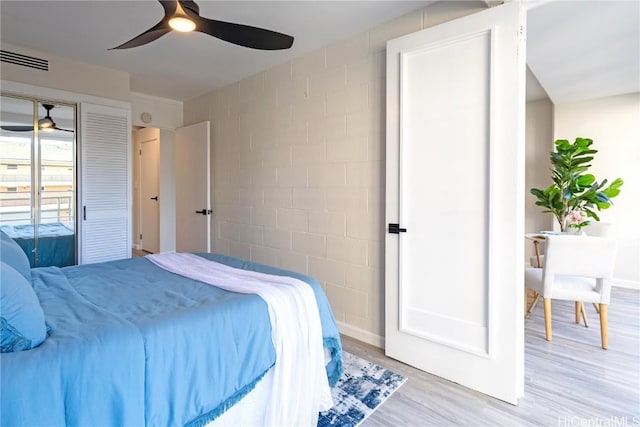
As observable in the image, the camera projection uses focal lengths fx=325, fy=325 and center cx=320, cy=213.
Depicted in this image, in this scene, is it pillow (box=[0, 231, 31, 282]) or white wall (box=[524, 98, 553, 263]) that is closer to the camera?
pillow (box=[0, 231, 31, 282])

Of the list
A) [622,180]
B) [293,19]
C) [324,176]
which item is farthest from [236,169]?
[622,180]

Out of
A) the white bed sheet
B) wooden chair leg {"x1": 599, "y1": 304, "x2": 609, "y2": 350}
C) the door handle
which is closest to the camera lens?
the white bed sheet

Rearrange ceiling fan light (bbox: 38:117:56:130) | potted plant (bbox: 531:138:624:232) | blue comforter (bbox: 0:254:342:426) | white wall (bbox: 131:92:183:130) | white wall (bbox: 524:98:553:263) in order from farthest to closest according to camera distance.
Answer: white wall (bbox: 524:98:553:263) < white wall (bbox: 131:92:183:130) < potted plant (bbox: 531:138:624:232) < ceiling fan light (bbox: 38:117:56:130) < blue comforter (bbox: 0:254:342:426)

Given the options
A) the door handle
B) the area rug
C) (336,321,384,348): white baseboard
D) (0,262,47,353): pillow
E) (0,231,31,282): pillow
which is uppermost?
the door handle

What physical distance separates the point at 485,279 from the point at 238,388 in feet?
5.11

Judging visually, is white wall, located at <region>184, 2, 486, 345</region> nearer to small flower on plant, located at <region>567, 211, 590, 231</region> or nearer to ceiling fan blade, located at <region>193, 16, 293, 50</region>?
ceiling fan blade, located at <region>193, 16, 293, 50</region>

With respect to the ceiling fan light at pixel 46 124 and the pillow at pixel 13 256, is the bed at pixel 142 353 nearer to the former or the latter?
the pillow at pixel 13 256

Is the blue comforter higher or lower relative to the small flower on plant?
lower

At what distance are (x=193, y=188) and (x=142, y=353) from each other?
3.65 metres

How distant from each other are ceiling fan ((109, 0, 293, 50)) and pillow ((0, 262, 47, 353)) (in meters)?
1.33

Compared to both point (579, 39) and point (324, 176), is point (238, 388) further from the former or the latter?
point (579, 39)

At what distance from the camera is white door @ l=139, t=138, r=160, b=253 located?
5816 mm

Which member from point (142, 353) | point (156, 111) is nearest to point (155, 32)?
point (142, 353)

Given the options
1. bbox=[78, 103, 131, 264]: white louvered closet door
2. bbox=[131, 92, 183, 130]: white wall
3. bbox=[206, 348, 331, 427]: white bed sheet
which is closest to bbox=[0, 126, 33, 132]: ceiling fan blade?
bbox=[78, 103, 131, 264]: white louvered closet door
